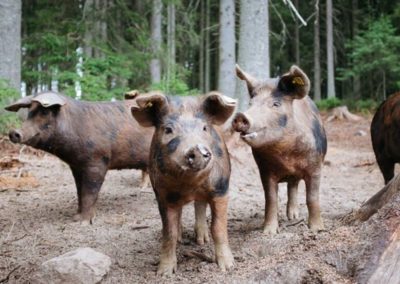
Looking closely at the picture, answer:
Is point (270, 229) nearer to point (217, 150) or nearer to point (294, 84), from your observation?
point (217, 150)

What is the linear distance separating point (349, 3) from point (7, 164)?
26937 millimetres

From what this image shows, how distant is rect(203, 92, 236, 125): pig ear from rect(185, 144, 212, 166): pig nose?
0.65m

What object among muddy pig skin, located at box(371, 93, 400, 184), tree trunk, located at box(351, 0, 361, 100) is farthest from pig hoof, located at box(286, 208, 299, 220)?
tree trunk, located at box(351, 0, 361, 100)

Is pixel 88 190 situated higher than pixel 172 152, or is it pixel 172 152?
pixel 172 152

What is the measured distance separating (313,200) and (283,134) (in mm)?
786

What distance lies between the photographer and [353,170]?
422 inches

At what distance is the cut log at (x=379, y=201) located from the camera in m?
3.78

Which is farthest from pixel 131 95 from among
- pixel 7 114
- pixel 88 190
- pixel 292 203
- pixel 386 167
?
pixel 7 114

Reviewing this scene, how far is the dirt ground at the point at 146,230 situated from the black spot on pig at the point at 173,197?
0.57 meters

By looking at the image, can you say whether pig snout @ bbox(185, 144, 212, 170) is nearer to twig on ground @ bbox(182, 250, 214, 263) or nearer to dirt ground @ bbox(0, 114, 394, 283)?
dirt ground @ bbox(0, 114, 394, 283)

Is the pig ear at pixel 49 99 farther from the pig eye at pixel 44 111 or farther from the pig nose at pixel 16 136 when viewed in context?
the pig nose at pixel 16 136

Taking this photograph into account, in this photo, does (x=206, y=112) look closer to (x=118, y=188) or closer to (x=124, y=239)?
(x=124, y=239)

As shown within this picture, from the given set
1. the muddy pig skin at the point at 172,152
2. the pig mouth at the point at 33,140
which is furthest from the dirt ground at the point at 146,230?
the pig mouth at the point at 33,140

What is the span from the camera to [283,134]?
14.5 feet
